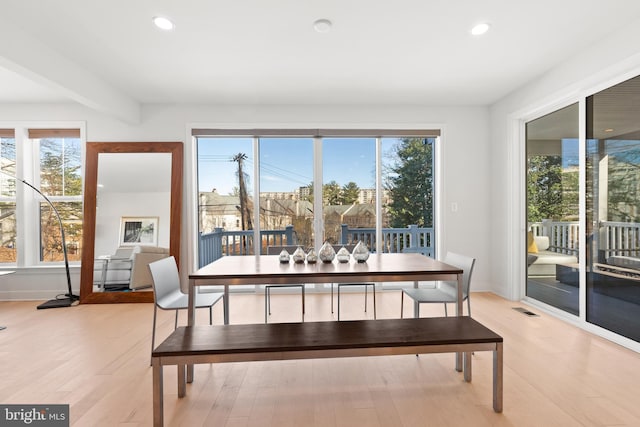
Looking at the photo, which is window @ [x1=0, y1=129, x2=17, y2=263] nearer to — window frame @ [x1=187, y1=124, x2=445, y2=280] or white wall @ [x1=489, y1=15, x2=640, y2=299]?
window frame @ [x1=187, y1=124, x2=445, y2=280]

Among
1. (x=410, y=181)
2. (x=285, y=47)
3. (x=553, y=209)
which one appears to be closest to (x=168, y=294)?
(x=285, y=47)

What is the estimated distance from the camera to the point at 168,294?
2.64 m

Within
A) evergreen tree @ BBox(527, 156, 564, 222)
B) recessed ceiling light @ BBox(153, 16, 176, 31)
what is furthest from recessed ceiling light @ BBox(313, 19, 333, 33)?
evergreen tree @ BBox(527, 156, 564, 222)

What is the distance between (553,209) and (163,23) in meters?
4.11

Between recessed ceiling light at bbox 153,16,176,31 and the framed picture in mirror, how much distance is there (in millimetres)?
2413

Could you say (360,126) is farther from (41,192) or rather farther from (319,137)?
(41,192)

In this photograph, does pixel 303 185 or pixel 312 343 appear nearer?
pixel 312 343

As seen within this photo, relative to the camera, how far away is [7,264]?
164 inches

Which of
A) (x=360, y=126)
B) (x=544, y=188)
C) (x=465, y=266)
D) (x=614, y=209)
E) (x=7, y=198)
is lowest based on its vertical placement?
(x=465, y=266)

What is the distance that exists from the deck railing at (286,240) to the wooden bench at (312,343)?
8.33 feet

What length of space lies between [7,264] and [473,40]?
19.8 feet

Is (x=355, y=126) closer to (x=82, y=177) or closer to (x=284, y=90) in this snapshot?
(x=284, y=90)

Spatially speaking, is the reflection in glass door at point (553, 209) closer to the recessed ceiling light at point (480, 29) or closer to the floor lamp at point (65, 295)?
the recessed ceiling light at point (480, 29)

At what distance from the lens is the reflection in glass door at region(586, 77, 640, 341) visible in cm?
254
